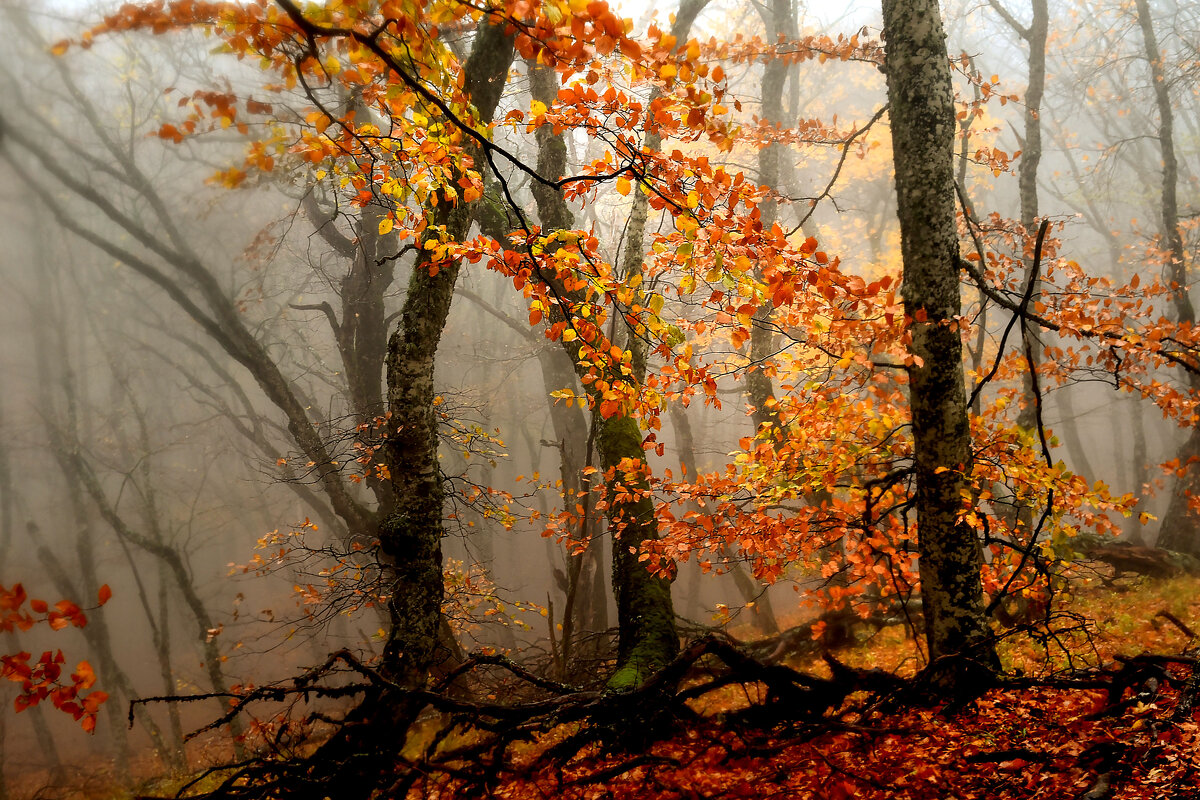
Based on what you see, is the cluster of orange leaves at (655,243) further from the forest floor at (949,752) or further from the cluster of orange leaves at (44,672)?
the cluster of orange leaves at (44,672)

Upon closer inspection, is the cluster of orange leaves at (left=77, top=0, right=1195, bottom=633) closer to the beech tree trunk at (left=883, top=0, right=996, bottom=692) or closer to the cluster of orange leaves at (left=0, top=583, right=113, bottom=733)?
the beech tree trunk at (left=883, top=0, right=996, bottom=692)

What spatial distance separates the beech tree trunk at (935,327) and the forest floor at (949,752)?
1.83 ft

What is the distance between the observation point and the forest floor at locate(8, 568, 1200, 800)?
1874mm

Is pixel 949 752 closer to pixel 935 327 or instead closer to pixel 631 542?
pixel 935 327

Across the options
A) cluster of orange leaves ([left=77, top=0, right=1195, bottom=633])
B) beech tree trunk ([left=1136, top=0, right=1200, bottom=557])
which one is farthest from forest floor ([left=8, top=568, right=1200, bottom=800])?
beech tree trunk ([left=1136, top=0, right=1200, bottom=557])

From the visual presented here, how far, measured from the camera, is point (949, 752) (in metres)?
2.41

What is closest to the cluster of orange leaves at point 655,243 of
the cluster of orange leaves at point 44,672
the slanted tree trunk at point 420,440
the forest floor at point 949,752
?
the slanted tree trunk at point 420,440

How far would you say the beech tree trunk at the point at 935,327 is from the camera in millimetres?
3314

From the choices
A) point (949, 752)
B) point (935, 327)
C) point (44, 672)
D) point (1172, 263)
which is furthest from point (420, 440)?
point (1172, 263)

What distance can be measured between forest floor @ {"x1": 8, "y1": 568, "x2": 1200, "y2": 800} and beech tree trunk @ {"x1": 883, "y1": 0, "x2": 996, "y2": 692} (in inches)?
22.0

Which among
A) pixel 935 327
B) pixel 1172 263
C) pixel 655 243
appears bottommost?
pixel 935 327

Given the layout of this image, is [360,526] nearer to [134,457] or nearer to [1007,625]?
[1007,625]

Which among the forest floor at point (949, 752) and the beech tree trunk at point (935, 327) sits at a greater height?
the beech tree trunk at point (935, 327)

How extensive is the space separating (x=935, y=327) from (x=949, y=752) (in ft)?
7.40
